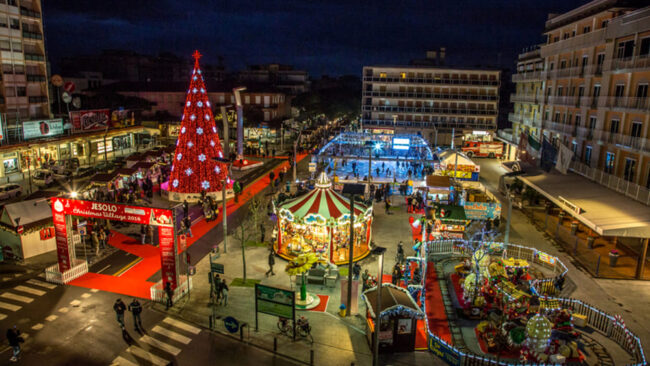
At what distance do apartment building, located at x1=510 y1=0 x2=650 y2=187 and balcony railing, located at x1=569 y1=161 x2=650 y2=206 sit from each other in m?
0.99

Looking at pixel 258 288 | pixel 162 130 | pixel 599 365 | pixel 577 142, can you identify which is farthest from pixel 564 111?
pixel 162 130

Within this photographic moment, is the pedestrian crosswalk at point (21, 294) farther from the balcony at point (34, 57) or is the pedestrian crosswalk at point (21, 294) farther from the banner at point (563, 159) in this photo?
the balcony at point (34, 57)

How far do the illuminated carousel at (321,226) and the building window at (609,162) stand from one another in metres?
18.1

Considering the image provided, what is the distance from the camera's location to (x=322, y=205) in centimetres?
2347

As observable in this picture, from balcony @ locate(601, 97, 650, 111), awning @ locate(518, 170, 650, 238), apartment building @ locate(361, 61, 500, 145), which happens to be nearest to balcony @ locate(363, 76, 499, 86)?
apartment building @ locate(361, 61, 500, 145)

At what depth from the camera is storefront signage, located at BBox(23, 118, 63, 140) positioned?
39.2 meters

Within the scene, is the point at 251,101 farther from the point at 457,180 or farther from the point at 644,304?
the point at 644,304

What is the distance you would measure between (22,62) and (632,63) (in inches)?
2294

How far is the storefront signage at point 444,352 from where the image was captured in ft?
45.5

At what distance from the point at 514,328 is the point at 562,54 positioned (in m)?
33.4

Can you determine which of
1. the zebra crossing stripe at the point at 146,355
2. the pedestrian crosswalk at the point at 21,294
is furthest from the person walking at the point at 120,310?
the pedestrian crosswalk at the point at 21,294

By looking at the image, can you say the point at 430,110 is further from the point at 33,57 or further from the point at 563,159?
the point at 33,57

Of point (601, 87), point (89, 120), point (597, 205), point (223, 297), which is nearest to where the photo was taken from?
point (223, 297)

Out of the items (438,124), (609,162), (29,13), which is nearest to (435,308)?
(609,162)
